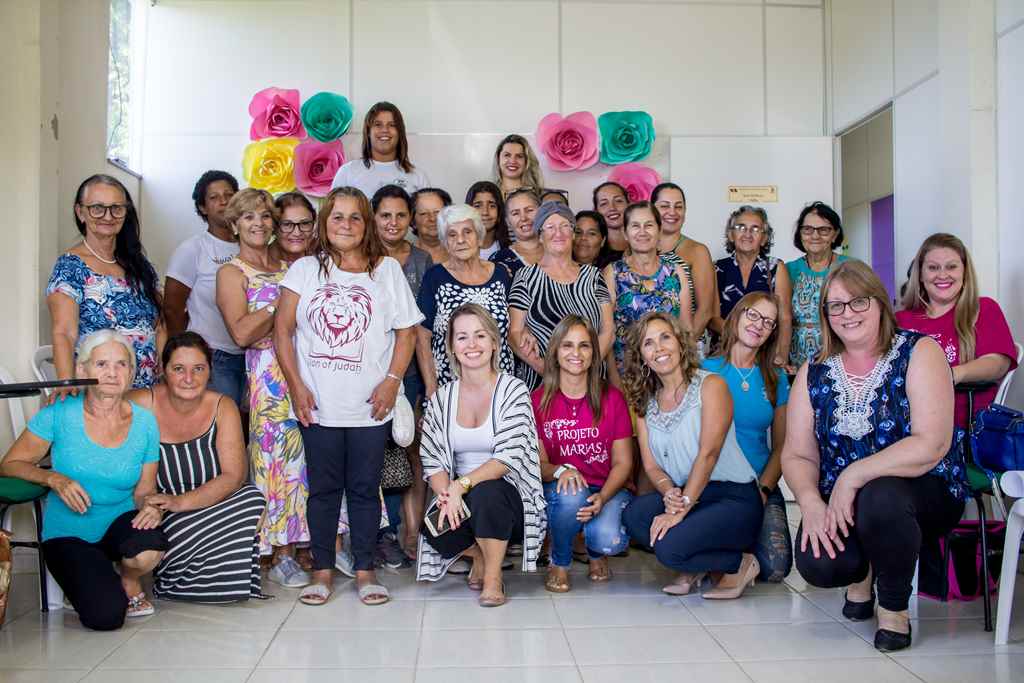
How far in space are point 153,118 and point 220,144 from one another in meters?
0.42

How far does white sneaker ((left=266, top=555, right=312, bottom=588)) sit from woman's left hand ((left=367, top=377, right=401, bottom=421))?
69 centimetres

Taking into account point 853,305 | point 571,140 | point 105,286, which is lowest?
point 853,305

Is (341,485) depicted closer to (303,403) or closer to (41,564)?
(303,403)

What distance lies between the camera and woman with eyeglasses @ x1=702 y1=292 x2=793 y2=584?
132 inches

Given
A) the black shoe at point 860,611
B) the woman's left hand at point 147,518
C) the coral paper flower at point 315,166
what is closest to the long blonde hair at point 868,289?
the black shoe at point 860,611

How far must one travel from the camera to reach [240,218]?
11.3ft

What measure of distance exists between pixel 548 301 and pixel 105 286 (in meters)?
1.68

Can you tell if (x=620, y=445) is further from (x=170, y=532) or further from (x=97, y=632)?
(x=97, y=632)

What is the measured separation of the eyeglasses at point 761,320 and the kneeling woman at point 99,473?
2186 millimetres

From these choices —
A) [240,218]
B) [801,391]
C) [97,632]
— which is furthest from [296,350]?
[801,391]

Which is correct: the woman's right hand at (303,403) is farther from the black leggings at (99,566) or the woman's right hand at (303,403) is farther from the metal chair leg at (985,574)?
the metal chair leg at (985,574)

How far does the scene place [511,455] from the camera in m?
3.22

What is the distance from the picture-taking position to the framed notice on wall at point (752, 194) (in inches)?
219

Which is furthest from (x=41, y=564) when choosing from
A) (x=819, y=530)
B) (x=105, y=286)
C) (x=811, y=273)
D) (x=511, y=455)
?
(x=811, y=273)
